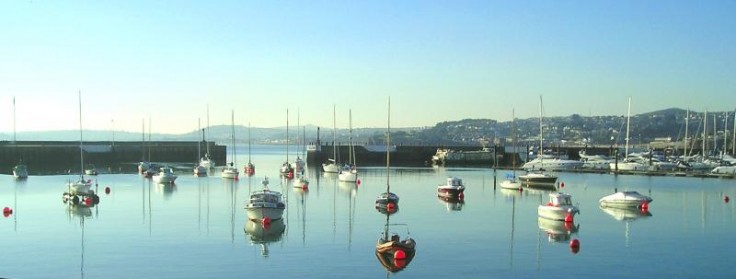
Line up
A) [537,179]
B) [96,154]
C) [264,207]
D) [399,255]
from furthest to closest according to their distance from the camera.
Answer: [96,154], [537,179], [264,207], [399,255]

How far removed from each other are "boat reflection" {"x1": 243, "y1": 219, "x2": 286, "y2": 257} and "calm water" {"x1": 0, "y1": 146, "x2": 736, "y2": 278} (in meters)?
0.19

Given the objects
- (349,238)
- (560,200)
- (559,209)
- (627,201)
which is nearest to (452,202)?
(627,201)

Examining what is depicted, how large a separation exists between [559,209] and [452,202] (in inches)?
626

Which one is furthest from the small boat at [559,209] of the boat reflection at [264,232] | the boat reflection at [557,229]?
the boat reflection at [264,232]

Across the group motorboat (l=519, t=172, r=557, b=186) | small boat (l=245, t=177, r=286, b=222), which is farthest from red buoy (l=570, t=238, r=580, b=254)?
motorboat (l=519, t=172, r=557, b=186)

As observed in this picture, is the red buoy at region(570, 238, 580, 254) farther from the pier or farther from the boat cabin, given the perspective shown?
the pier

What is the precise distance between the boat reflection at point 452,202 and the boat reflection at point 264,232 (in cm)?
1502

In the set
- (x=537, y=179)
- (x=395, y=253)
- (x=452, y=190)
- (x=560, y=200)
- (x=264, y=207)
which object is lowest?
(x=395, y=253)

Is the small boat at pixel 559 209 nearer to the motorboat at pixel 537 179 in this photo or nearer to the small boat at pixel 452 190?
the small boat at pixel 452 190

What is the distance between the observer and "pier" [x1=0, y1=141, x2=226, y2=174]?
11700cm

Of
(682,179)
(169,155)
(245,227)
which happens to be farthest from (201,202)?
(169,155)

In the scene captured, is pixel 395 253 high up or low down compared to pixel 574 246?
up

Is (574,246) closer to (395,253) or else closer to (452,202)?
(395,253)

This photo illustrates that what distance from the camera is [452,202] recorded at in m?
61.2
